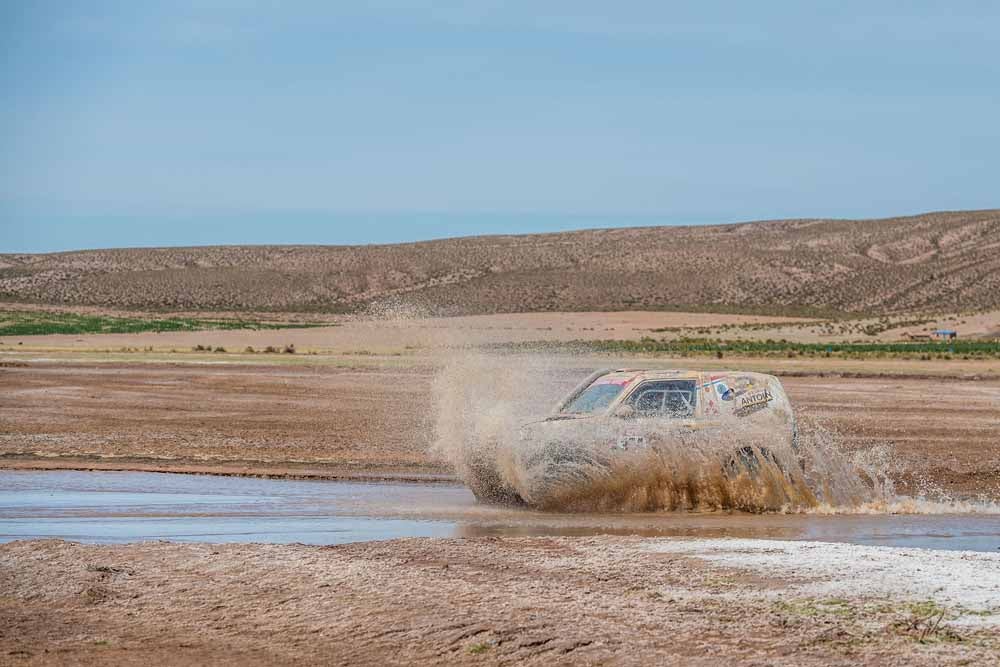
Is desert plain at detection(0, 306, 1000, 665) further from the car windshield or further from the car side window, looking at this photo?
the car windshield

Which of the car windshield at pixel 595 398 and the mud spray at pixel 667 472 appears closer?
the mud spray at pixel 667 472

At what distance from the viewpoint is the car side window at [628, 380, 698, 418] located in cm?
1673

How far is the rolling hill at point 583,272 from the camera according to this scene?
134m

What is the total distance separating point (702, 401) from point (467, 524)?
3.29m

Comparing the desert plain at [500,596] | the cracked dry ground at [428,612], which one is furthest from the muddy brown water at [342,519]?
the cracked dry ground at [428,612]

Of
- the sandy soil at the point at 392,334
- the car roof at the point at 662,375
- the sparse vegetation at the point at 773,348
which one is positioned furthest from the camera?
the sandy soil at the point at 392,334

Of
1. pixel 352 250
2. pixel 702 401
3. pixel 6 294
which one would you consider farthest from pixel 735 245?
pixel 702 401

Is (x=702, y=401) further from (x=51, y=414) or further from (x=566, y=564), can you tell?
(x=51, y=414)

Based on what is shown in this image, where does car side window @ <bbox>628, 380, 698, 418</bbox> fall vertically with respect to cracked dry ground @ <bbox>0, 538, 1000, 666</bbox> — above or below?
above

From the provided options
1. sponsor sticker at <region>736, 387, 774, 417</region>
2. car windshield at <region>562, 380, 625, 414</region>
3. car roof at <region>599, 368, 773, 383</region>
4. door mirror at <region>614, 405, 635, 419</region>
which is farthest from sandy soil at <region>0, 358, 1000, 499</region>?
door mirror at <region>614, 405, 635, 419</region>

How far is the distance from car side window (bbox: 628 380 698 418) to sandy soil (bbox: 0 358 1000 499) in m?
3.98

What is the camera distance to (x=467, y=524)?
15.2 metres

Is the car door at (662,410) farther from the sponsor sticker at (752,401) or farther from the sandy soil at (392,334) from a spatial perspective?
the sandy soil at (392,334)

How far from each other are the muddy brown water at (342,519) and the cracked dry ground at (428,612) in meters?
1.98
